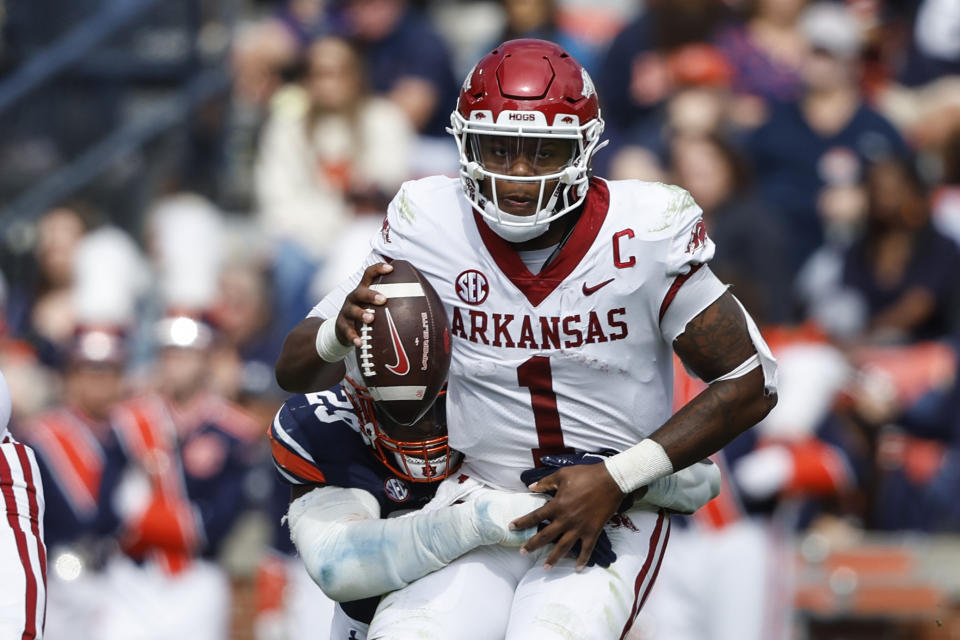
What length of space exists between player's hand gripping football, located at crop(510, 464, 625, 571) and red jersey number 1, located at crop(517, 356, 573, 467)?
21cm

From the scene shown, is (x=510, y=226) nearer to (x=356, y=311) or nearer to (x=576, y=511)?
(x=356, y=311)

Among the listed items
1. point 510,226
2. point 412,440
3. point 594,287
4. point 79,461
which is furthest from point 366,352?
point 79,461

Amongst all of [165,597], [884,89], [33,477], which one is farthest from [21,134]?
[33,477]

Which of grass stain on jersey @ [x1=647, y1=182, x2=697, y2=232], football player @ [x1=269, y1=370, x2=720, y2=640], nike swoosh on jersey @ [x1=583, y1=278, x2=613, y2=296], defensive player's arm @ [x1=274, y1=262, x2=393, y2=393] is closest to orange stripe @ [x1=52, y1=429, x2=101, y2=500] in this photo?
football player @ [x1=269, y1=370, x2=720, y2=640]

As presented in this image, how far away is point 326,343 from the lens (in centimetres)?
405

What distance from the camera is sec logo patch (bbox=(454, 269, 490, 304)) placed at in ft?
13.6

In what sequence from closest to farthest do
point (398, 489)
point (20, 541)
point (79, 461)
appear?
point (20, 541)
point (398, 489)
point (79, 461)

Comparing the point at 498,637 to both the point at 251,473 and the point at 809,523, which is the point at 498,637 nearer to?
the point at 809,523

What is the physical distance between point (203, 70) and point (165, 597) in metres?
4.00

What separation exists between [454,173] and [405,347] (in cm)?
527

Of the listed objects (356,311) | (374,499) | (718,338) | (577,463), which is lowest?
(374,499)

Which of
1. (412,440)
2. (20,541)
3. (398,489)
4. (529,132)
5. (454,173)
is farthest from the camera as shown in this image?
(454,173)

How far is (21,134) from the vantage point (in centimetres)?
1034

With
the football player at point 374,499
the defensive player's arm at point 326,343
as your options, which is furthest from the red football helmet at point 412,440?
the defensive player's arm at point 326,343
